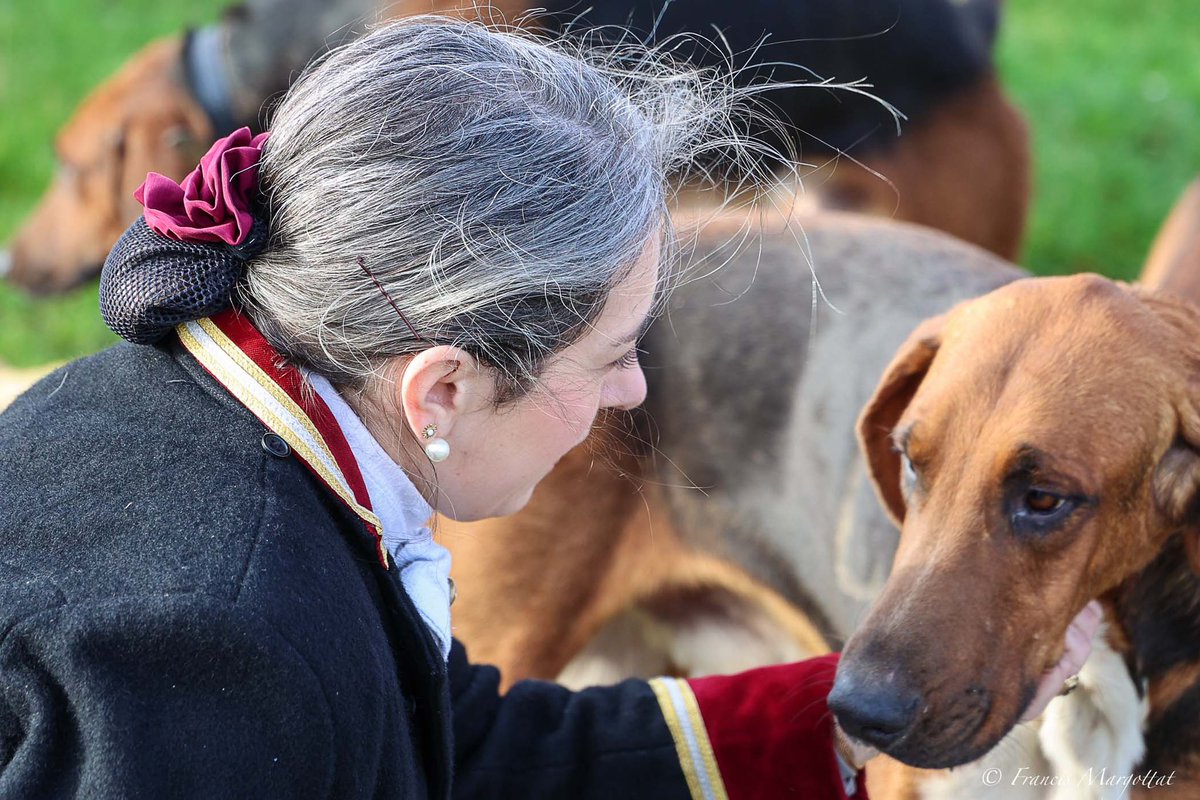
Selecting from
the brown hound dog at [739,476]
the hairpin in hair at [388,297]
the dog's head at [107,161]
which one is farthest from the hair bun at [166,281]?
the dog's head at [107,161]

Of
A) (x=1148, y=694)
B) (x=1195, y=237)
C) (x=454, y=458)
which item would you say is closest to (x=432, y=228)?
(x=454, y=458)

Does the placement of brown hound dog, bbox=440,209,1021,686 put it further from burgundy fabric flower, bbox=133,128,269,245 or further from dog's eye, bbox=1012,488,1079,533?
burgundy fabric flower, bbox=133,128,269,245

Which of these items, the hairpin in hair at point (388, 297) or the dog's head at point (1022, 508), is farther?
the dog's head at point (1022, 508)

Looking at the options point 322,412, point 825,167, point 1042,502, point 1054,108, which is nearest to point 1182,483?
point 1042,502

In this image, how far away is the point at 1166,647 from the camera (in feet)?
6.89

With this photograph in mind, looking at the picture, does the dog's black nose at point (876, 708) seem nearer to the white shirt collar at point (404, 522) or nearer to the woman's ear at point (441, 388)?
the white shirt collar at point (404, 522)

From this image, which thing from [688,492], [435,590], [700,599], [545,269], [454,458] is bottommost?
[700,599]

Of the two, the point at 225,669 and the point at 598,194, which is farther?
the point at 598,194

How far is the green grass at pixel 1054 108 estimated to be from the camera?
5328 millimetres

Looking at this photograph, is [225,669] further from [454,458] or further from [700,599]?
[700,599]

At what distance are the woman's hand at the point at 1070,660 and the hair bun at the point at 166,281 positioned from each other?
1310 millimetres

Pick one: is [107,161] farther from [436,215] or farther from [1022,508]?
[1022,508]

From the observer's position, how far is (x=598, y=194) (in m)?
1.62

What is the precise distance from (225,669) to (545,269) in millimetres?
583
